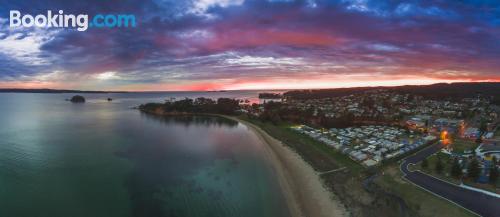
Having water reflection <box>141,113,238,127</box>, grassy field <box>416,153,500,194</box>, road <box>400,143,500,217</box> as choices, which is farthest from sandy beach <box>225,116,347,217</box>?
water reflection <box>141,113,238,127</box>

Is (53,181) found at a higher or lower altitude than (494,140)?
lower

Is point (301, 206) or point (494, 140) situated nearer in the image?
point (301, 206)

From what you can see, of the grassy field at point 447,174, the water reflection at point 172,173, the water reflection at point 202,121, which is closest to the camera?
the water reflection at point 172,173

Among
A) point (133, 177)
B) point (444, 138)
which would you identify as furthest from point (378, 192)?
point (444, 138)

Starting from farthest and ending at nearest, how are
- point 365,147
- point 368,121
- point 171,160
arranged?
point 368,121 < point 365,147 < point 171,160

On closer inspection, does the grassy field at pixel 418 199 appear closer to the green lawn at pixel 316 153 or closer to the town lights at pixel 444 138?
the green lawn at pixel 316 153

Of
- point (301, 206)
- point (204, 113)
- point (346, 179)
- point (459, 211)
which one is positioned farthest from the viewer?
point (204, 113)

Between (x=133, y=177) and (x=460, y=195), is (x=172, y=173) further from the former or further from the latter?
(x=460, y=195)

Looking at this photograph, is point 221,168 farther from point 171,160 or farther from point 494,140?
point 494,140

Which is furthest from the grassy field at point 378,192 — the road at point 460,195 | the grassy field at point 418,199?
the road at point 460,195

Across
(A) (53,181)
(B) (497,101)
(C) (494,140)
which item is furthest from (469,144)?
(B) (497,101)
